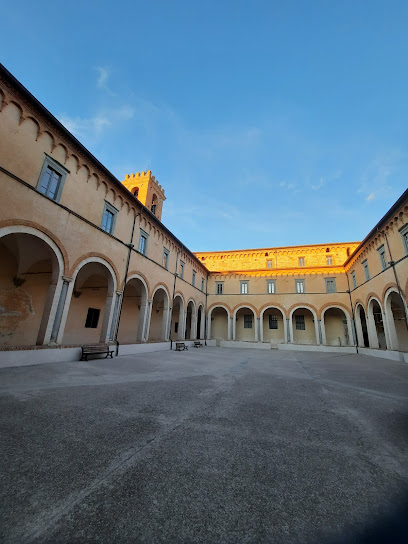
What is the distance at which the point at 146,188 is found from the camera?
2555 cm

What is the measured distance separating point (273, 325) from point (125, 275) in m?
18.0

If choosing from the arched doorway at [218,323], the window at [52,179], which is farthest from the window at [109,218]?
the arched doorway at [218,323]

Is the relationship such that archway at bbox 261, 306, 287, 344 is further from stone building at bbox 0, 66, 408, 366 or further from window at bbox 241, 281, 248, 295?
window at bbox 241, 281, 248, 295

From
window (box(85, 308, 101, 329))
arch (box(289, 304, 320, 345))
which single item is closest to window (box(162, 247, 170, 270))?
window (box(85, 308, 101, 329))

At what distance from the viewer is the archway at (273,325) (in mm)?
24078

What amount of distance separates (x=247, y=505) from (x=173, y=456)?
3.17 feet

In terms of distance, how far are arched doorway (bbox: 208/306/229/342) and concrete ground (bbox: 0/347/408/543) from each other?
21024 mm

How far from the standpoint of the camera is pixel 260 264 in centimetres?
2841

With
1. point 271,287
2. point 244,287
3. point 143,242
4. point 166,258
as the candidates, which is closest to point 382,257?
point 271,287

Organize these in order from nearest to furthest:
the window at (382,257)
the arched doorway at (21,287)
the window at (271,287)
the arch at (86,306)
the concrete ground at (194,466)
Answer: the concrete ground at (194,466) → the arched doorway at (21,287) → the arch at (86,306) → the window at (382,257) → the window at (271,287)

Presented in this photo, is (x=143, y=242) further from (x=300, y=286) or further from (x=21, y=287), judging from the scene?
(x=300, y=286)

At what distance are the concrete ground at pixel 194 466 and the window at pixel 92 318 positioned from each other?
1136 centimetres

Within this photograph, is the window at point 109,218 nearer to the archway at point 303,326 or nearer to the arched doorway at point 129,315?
the arched doorway at point 129,315

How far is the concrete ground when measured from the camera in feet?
5.20
